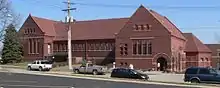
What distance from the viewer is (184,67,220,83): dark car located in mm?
37125

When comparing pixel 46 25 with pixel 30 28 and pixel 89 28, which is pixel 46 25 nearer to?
pixel 30 28

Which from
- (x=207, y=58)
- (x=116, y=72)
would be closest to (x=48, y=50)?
(x=207, y=58)

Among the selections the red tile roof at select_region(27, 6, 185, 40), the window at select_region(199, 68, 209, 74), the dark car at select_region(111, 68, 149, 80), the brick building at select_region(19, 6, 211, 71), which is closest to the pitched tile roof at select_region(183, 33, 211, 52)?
the brick building at select_region(19, 6, 211, 71)

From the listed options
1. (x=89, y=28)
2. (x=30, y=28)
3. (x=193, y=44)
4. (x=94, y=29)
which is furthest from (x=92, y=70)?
(x=193, y=44)

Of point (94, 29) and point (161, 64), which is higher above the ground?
point (94, 29)

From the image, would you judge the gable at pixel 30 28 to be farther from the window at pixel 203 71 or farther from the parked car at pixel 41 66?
the window at pixel 203 71

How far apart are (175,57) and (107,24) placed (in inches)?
746

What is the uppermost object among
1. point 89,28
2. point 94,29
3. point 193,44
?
point 89,28

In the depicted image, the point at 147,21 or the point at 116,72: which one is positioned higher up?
the point at 147,21

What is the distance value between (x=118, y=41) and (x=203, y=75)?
45.1 m

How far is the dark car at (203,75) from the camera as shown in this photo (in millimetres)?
37125

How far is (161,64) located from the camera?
78000mm

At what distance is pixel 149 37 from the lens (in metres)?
78.8

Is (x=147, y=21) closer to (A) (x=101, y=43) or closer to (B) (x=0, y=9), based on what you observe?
(A) (x=101, y=43)
